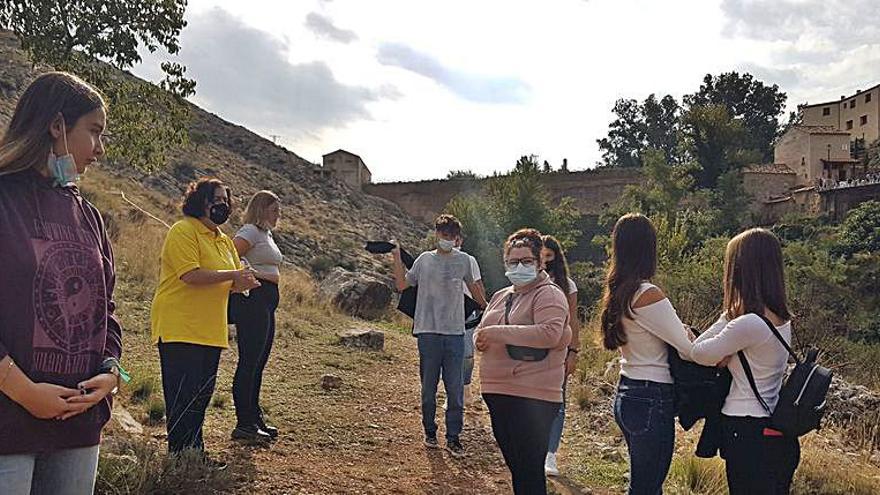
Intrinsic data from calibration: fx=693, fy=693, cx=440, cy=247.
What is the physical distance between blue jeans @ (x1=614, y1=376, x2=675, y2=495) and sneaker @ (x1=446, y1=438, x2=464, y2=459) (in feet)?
8.19

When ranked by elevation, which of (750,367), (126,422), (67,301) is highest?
(67,301)

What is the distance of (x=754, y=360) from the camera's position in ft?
10.7

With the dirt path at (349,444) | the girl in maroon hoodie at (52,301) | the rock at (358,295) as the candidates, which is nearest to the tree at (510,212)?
the rock at (358,295)

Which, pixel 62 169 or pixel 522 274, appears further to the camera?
pixel 522 274

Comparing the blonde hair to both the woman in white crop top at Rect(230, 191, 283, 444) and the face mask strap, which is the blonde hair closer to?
the woman in white crop top at Rect(230, 191, 283, 444)

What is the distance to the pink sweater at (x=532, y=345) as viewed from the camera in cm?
371

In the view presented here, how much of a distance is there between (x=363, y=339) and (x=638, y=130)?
2245 inches

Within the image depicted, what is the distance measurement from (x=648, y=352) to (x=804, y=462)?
3824 millimetres

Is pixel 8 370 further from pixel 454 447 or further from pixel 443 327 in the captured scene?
pixel 454 447

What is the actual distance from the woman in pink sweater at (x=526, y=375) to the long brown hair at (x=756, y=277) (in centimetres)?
88

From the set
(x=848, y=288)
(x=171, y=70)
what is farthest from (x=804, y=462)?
(x=848, y=288)

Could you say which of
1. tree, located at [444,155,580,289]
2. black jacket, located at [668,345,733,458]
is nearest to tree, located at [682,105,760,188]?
tree, located at [444,155,580,289]

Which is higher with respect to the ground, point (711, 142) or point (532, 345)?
point (711, 142)

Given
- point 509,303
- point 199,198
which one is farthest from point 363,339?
point 509,303
